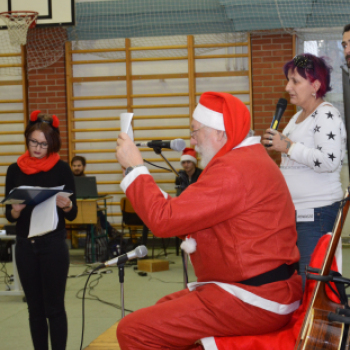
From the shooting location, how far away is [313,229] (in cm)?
219

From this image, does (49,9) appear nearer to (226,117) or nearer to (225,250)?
(226,117)

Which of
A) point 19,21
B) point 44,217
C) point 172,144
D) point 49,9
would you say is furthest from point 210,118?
point 49,9

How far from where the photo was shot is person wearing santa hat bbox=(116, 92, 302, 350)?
5.19 feet

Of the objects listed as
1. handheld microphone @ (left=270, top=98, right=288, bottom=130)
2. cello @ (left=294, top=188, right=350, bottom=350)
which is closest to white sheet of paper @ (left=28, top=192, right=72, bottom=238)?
handheld microphone @ (left=270, top=98, right=288, bottom=130)

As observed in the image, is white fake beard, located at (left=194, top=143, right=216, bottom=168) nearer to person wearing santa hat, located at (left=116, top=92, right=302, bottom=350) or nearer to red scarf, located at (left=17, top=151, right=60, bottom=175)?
person wearing santa hat, located at (left=116, top=92, right=302, bottom=350)

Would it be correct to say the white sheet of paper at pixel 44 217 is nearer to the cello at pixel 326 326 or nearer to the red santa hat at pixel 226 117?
the red santa hat at pixel 226 117

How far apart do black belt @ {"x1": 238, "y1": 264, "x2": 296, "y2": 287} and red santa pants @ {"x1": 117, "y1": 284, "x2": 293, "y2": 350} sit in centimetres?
8

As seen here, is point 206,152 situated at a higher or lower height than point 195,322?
higher

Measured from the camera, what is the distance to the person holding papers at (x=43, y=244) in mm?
2459

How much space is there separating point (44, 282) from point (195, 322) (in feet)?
3.71

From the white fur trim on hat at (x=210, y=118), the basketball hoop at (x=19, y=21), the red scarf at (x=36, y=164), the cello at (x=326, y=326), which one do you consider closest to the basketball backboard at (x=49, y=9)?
the basketball hoop at (x=19, y=21)

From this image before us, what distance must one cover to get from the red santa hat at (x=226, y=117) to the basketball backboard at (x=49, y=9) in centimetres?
503

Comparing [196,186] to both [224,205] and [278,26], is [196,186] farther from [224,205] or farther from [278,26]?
[278,26]

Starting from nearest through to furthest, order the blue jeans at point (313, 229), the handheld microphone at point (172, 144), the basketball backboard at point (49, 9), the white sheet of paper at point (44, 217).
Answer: the handheld microphone at point (172, 144) → the blue jeans at point (313, 229) → the white sheet of paper at point (44, 217) → the basketball backboard at point (49, 9)
